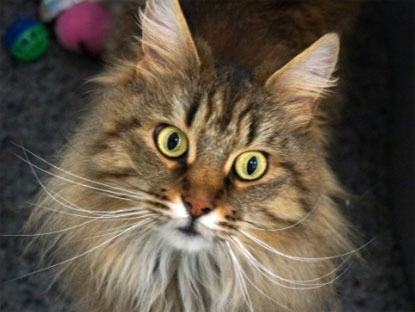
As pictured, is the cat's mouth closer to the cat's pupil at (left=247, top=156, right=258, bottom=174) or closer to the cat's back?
the cat's pupil at (left=247, top=156, right=258, bottom=174)

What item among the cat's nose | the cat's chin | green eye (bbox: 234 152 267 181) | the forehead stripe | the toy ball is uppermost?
the toy ball

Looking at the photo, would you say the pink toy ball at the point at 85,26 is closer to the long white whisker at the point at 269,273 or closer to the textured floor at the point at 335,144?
the textured floor at the point at 335,144

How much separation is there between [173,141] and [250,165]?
13 centimetres

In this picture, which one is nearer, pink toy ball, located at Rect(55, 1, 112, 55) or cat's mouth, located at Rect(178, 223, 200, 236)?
cat's mouth, located at Rect(178, 223, 200, 236)

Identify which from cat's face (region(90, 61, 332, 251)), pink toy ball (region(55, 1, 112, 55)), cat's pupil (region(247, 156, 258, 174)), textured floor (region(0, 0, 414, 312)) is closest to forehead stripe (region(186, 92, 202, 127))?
cat's face (region(90, 61, 332, 251))

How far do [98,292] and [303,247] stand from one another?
0.40 metres

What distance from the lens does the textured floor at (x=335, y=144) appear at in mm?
1620

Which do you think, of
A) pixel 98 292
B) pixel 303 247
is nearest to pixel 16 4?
pixel 98 292

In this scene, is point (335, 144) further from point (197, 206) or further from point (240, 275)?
point (197, 206)

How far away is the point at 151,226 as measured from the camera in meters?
1.17

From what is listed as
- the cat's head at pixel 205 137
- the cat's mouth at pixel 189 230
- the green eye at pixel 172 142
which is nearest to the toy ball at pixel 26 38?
the cat's head at pixel 205 137

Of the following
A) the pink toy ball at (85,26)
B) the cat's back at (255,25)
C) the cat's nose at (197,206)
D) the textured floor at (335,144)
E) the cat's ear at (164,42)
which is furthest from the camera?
the pink toy ball at (85,26)

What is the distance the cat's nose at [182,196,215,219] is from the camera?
107 cm

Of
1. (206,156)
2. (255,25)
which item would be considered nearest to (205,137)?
(206,156)
